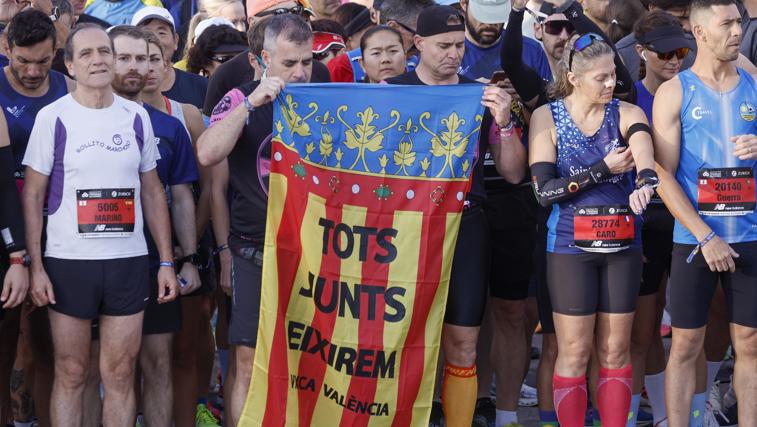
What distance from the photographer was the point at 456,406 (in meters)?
6.94

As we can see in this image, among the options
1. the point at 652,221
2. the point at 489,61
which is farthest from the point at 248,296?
the point at 652,221

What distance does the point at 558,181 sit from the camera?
21.9 ft

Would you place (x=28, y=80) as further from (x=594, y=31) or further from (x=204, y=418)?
(x=594, y=31)

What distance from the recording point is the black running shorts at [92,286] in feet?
21.4

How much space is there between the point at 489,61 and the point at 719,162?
63.9 inches

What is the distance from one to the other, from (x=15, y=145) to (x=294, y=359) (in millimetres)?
1849

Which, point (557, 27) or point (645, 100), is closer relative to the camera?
point (557, 27)

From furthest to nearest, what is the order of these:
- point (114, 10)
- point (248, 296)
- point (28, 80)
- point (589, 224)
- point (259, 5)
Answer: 1. point (114, 10)
2. point (259, 5)
3. point (28, 80)
4. point (248, 296)
5. point (589, 224)

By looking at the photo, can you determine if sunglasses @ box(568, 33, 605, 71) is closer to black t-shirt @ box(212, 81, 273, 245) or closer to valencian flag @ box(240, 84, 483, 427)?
valencian flag @ box(240, 84, 483, 427)

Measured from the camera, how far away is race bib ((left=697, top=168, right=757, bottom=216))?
6.89 metres

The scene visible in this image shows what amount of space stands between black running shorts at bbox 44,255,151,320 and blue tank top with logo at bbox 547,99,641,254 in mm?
2190

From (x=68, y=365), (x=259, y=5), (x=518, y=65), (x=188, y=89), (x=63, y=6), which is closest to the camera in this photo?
(x=68, y=365)

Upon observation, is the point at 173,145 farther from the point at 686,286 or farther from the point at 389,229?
the point at 686,286

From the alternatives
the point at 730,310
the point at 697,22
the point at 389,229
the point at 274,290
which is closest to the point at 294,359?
the point at 274,290
